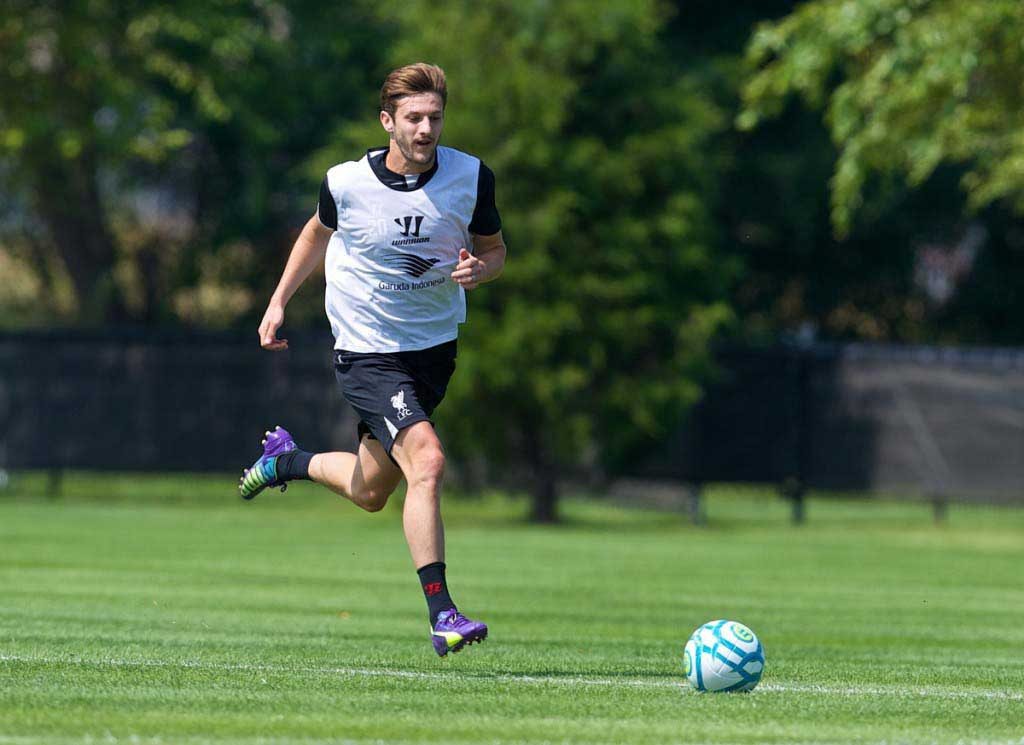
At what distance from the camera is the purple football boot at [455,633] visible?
7473mm

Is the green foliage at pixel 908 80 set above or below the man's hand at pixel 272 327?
above

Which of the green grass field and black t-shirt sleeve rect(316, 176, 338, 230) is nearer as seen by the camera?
the green grass field

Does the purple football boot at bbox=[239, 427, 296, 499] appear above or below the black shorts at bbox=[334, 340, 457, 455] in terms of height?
below

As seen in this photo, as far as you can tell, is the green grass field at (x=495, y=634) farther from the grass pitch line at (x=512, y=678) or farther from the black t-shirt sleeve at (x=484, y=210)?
the black t-shirt sleeve at (x=484, y=210)

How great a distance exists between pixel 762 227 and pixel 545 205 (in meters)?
15.1

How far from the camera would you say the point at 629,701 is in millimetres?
6805

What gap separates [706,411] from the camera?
25.6 metres

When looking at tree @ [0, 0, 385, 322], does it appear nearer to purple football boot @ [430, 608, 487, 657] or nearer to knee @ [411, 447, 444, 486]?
knee @ [411, 447, 444, 486]

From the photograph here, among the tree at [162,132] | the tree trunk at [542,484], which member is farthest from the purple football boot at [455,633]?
the tree at [162,132]

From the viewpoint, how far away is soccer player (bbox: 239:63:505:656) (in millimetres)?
7969

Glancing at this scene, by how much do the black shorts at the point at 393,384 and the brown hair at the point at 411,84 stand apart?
107 cm

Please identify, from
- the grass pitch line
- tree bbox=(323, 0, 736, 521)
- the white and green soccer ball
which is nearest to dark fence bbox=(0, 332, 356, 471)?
tree bbox=(323, 0, 736, 521)

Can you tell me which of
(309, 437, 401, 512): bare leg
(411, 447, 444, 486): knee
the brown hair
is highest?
the brown hair

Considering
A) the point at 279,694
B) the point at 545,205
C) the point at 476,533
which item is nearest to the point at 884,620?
the point at 279,694
